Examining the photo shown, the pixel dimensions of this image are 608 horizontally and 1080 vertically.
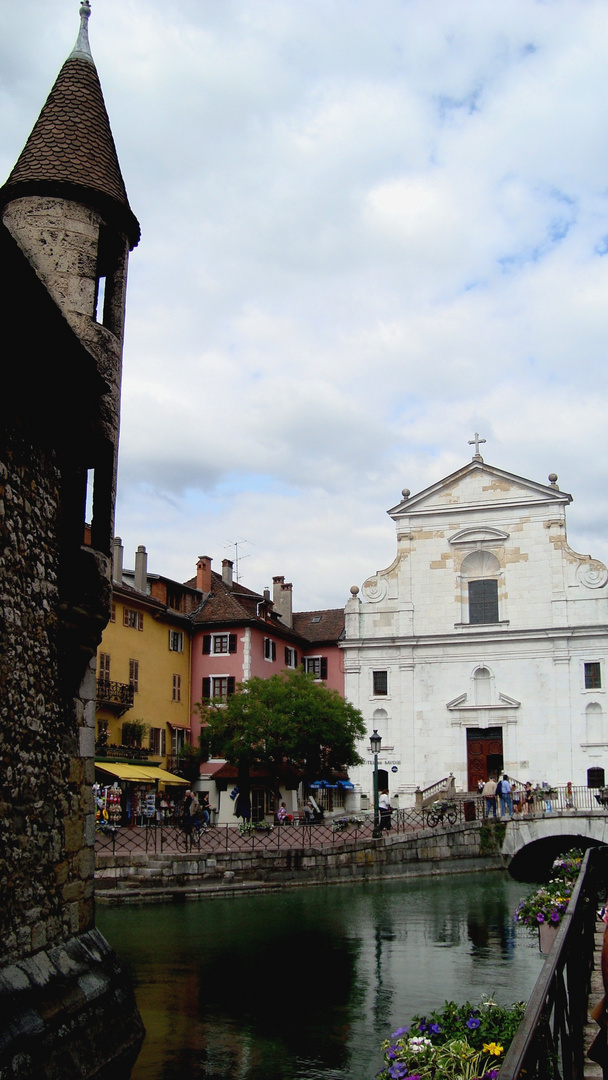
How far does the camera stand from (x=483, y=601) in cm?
4966

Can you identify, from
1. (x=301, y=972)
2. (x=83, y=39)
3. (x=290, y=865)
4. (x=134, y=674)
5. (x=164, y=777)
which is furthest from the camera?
(x=134, y=674)

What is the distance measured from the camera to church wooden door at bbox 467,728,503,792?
47.3m

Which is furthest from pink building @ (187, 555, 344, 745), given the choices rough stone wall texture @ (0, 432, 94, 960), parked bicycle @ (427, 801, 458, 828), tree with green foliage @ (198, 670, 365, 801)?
rough stone wall texture @ (0, 432, 94, 960)

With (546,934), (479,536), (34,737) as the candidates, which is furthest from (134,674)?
(34,737)

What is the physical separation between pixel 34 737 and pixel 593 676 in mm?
40082

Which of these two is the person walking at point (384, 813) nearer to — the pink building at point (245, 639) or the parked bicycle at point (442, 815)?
the parked bicycle at point (442, 815)

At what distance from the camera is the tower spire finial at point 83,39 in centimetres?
1440

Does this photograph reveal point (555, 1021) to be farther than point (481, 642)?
No

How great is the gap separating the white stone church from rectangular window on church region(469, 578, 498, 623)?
5 centimetres

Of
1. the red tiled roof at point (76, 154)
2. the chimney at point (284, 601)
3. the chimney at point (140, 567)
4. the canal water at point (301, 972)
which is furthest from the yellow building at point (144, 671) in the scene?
the red tiled roof at point (76, 154)

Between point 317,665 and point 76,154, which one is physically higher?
point 76,154

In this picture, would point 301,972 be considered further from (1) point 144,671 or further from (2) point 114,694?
(1) point 144,671

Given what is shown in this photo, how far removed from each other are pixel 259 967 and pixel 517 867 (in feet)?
68.6

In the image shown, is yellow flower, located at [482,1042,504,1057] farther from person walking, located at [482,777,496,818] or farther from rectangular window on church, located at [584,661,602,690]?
rectangular window on church, located at [584,661,602,690]
